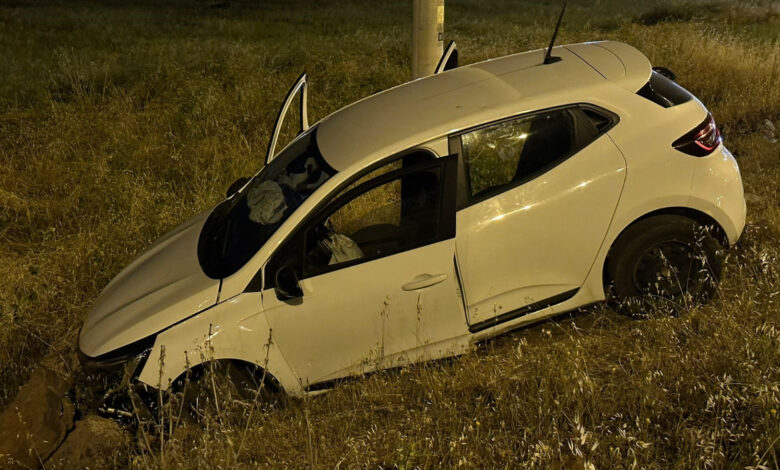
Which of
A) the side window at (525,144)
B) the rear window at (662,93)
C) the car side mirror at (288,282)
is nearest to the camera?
the car side mirror at (288,282)

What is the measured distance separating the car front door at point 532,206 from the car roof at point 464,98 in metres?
0.12

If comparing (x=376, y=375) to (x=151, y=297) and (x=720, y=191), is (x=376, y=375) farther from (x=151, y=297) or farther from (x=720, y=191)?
(x=720, y=191)

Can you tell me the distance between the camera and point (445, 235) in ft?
13.9

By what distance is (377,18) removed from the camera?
22141mm

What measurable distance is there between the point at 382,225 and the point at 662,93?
1940mm

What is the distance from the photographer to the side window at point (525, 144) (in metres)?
4.43

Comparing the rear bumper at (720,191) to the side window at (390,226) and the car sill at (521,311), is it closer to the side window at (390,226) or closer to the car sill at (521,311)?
the car sill at (521,311)

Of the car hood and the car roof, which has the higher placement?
the car roof

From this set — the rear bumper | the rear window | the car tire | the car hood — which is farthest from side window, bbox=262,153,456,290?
the rear bumper

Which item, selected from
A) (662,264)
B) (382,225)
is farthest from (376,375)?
(662,264)

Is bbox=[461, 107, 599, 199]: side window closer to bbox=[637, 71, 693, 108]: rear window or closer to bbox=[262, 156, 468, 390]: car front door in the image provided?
bbox=[262, 156, 468, 390]: car front door

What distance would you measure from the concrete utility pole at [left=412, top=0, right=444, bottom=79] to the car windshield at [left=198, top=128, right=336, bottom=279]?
5.59 ft

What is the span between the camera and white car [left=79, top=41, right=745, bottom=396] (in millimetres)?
4234

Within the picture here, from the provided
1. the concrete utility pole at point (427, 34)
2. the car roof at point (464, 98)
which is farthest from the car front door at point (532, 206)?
the concrete utility pole at point (427, 34)
